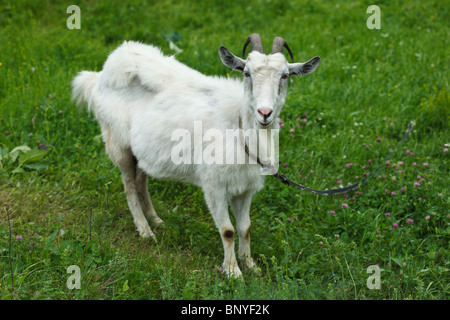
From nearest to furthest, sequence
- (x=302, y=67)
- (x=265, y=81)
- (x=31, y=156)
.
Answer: (x=265, y=81) → (x=302, y=67) → (x=31, y=156)

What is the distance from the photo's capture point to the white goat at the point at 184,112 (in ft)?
12.7

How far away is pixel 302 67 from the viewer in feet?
13.4

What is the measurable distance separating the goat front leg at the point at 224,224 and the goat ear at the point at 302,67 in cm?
123

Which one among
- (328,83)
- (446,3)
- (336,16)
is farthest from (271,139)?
(446,3)

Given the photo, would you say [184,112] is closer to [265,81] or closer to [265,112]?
[265,81]

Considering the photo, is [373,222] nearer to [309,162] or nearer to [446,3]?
[309,162]

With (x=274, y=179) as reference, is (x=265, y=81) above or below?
above

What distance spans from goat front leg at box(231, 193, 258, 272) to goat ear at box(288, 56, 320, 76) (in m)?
1.21

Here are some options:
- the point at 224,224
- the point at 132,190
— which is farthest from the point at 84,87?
the point at 224,224

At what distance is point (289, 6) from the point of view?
32.3 feet

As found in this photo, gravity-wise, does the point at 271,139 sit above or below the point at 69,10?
below

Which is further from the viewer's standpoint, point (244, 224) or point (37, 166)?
point (37, 166)

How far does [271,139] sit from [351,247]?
1.32 m

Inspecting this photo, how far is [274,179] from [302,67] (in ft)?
5.67
